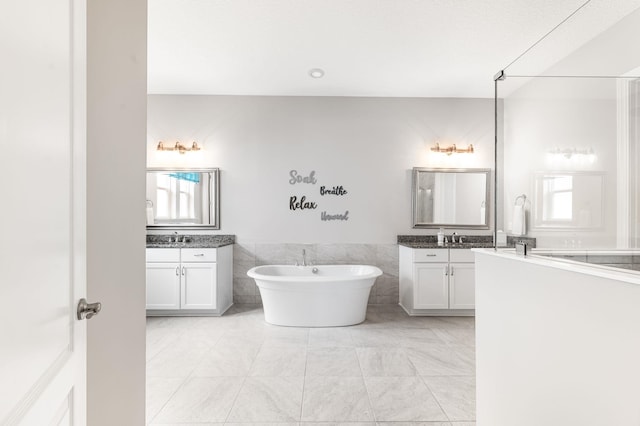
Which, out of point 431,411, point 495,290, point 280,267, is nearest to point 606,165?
point 495,290

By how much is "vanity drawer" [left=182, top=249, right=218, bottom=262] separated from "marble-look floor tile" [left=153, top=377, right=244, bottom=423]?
1.72 meters

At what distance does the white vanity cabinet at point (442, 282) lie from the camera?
4.12 metres

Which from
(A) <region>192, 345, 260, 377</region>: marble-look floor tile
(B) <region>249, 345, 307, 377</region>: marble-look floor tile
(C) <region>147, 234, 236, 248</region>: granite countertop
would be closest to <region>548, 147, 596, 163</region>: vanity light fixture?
(B) <region>249, 345, 307, 377</region>: marble-look floor tile

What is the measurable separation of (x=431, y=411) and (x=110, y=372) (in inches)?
70.3

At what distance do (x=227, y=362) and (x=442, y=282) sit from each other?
2.62 meters

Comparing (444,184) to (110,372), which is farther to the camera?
(444,184)

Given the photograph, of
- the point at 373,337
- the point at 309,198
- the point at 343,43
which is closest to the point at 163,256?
the point at 309,198

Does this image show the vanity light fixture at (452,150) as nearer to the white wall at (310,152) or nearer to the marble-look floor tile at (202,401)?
the white wall at (310,152)

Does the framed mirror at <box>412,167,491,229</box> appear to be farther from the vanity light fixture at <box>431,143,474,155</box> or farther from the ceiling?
the ceiling

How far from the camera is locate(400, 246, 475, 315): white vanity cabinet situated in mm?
4121

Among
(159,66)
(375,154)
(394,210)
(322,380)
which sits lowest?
(322,380)

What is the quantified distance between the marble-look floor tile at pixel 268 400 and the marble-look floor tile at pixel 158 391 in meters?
0.47

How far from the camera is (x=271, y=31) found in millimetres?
3051

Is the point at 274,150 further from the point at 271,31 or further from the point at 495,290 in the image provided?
the point at 495,290
